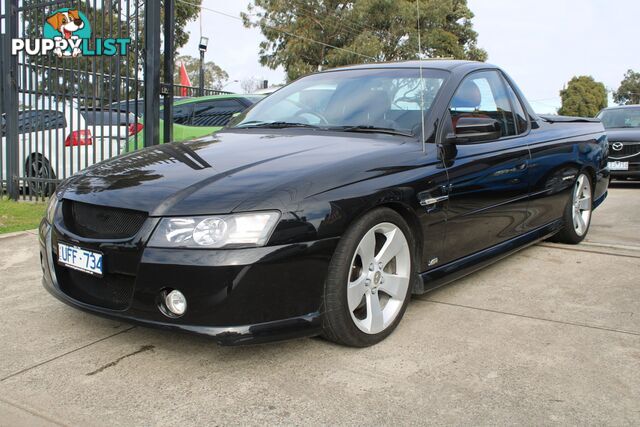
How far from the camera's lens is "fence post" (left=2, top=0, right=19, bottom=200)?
24.9 feet

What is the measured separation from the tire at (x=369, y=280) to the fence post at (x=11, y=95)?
6.32 m

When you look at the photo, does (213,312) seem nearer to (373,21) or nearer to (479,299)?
(479,299)

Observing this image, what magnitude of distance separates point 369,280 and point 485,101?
1.91 m

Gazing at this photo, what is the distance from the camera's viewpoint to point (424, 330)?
3295mm

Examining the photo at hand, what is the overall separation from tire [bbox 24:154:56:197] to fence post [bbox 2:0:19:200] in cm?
18

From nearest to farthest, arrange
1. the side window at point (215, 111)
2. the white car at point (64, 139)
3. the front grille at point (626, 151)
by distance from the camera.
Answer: the white car at point (64, 139), the side window at point (215, 111), the front grille at point (626, 151)

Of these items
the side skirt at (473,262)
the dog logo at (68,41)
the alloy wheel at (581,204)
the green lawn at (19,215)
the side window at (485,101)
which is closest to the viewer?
the side skirt at (473,262)

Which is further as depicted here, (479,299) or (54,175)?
(54,175)

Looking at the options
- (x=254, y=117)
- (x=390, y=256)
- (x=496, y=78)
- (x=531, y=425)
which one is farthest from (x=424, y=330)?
(x=496, y=78)

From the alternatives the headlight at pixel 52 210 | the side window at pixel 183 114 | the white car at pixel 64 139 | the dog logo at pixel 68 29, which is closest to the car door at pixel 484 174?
the headlight at pixel 52 210

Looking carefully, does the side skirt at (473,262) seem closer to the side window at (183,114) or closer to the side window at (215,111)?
the side window at (215,111)

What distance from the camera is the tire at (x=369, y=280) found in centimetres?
278

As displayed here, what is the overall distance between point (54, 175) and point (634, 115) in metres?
10.4

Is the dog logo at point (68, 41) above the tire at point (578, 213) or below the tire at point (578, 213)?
above
